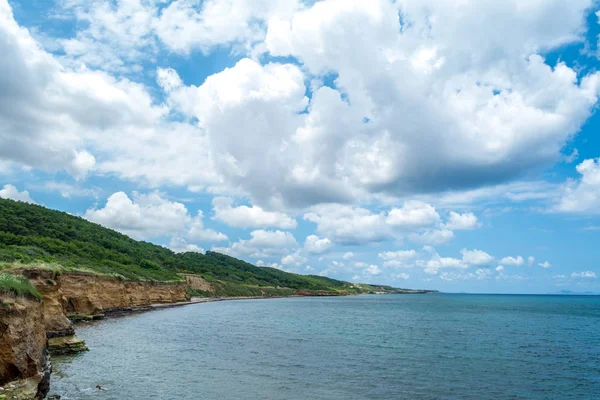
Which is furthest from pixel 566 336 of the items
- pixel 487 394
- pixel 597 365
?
pixel 487 394

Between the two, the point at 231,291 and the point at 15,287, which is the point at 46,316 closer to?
the point at 15,287

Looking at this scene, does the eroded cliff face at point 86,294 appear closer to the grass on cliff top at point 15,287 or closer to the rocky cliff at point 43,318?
the rocky cliff at point 43,318

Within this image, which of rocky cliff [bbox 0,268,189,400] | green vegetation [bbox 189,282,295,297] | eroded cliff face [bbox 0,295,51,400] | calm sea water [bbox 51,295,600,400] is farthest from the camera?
green vegetation [bbox 189,282,295,297]

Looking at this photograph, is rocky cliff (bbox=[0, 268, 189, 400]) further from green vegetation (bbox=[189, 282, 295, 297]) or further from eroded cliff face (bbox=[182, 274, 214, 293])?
green vegetation (bbox=[189, 282, 295, 297])

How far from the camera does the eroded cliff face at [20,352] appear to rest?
18047mm

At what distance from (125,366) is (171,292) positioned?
8330 centimetres

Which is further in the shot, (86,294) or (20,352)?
(86,294)

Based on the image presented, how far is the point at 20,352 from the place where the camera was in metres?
18.9

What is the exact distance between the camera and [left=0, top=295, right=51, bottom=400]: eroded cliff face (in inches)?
711

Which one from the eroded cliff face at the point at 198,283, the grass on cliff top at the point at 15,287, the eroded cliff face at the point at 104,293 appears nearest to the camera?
the grass on cliff top at the point at 15,287

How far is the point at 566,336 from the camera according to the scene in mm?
53031

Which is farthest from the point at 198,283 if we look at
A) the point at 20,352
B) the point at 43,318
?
the point at 20,352

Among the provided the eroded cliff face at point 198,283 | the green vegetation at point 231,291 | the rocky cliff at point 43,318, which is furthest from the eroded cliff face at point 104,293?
the green vegetation at point 231,291

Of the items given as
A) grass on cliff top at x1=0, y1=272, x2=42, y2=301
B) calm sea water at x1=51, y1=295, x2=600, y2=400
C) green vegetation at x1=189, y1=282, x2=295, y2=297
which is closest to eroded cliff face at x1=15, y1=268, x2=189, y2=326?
calm sea water at x1=51, y1=295, x2=600, y2=400
